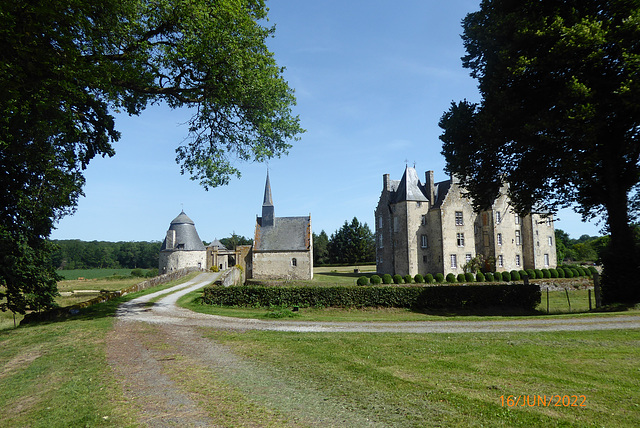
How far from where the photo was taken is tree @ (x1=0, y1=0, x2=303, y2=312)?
879cm

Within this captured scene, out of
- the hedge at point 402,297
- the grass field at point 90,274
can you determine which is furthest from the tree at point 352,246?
the hedge at point 402,297

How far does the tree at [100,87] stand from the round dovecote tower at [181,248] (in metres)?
39.0

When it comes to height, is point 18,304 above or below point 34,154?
below

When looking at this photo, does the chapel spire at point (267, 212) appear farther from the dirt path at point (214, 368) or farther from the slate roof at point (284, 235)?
the dirt path at point (214, 368)

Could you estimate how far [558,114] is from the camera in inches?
587

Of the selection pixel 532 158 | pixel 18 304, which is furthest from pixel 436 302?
pixel 18 304

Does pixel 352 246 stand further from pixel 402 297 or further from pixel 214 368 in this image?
pixel 214 368

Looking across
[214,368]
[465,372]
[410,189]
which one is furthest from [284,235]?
[465,372]

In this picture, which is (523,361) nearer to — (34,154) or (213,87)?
(213,87)

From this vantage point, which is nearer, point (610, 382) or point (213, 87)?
point (610, 382)

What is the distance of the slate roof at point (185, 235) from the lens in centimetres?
5641

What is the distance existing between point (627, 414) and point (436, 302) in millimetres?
14523

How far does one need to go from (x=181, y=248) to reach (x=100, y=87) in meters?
48.1

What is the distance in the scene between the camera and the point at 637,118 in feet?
47.5
